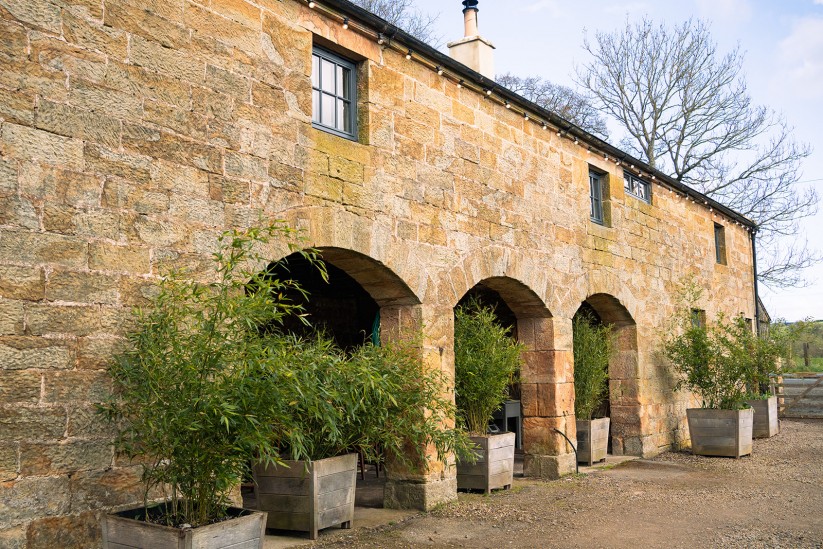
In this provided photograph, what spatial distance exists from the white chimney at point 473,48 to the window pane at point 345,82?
7.40ft

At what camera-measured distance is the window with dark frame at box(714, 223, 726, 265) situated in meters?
12.4

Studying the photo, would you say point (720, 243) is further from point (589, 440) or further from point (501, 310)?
point (589, 440)

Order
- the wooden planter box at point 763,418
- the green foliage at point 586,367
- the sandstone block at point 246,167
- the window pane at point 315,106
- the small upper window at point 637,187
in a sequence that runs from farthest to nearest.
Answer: the wooden planter box at point 763,418
the small upper window at point 637,187
the green foliage at point 586,367
the window pane at point 315,106
the sandstone block at point 246,167

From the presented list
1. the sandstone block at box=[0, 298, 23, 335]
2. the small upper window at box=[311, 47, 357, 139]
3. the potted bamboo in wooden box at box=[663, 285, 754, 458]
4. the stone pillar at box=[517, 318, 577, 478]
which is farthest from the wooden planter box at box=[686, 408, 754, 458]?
the sandstone block at box=[0, 298, 23, 335]

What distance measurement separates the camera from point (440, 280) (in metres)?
6.11

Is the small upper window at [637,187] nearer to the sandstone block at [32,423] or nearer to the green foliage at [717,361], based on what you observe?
the green foliage at [717,361]

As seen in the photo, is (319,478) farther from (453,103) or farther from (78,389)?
(453,103)

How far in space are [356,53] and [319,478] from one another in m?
2.94

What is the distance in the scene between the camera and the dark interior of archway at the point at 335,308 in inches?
310

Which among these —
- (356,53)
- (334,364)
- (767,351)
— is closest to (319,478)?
(334,364)

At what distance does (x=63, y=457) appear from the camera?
12.0 ft

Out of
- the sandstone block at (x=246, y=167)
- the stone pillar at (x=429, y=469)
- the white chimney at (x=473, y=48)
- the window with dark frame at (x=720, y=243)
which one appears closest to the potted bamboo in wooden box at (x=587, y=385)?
the stone pillar at (x=429, y=469)

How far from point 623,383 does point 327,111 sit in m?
5.33

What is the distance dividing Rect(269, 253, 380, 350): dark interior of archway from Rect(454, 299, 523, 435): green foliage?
4.77 ft
